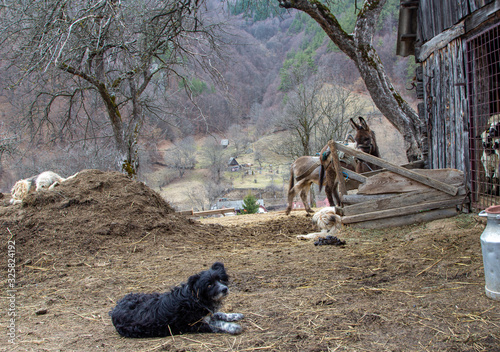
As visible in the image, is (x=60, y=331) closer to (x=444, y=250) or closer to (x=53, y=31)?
(x=444, y=250)

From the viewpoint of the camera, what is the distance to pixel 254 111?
34.7 meters

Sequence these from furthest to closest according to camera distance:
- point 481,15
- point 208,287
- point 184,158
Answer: point 184,158 → point 481,15 → point 208,287

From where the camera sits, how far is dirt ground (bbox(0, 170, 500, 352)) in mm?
2717

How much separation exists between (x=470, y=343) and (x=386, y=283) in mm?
1517

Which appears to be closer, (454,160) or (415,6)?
(454,160)

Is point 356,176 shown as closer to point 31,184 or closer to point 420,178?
point 420,178

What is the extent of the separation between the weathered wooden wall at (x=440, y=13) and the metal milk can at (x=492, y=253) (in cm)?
470

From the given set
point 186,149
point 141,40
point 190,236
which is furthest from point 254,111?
point 190,236

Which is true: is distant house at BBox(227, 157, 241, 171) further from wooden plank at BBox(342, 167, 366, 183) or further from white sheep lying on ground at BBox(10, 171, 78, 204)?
wooden plank at BBox(342, 167, 366, 183)

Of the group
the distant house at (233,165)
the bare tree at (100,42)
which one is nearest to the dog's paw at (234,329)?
the bare tree at (100,42)

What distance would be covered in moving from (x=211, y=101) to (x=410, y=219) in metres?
18.3

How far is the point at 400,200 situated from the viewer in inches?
267

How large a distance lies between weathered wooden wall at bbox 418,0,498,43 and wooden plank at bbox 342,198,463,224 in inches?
135

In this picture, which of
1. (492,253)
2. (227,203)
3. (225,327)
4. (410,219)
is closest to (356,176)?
(410,219)
